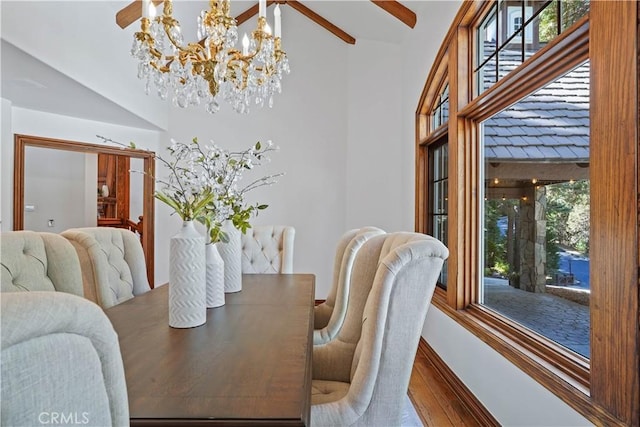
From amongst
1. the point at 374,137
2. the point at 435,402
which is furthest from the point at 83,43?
the point at 435,402

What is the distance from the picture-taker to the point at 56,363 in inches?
13.7

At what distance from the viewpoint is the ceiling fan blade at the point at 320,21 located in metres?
4.66

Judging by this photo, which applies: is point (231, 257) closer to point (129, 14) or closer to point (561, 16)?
point (561, 16)

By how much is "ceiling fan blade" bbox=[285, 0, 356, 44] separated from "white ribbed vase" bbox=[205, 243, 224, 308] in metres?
3.99

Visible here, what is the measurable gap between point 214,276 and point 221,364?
701 mm

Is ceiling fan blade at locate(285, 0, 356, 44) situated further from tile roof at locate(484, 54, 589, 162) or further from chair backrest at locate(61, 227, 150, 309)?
chair backrest at locate(61, 227, 150, 309)

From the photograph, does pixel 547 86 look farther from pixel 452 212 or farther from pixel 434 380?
pixel 434 380

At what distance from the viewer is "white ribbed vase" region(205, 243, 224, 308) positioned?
5.47 feet

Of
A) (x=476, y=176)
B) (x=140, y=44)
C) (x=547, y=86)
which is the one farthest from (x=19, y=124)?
(x=547, y=86)

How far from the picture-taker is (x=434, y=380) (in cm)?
279

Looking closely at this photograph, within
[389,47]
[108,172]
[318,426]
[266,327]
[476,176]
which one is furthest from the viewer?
[108,172]

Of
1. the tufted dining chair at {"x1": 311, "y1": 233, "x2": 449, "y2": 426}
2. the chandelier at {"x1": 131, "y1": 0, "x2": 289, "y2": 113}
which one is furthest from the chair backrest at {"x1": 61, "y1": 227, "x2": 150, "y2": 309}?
the tufted dining chair at {"x1": 311, "y1": 233, "x2": 449, "y2": 426}

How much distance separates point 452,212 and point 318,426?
6.60 ft

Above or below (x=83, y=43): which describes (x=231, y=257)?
below
